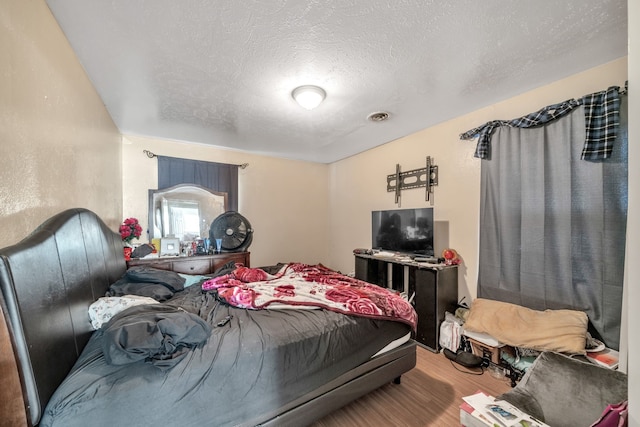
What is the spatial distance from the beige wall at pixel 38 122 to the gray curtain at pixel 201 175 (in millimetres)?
1395

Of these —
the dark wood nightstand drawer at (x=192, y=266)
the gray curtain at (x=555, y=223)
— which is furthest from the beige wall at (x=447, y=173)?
the dark wood nightstand drawer at (x=192, y=266)

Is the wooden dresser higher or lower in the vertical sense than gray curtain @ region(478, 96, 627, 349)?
lower

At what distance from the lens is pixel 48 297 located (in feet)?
3.49

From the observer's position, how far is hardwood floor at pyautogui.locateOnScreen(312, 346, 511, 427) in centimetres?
160

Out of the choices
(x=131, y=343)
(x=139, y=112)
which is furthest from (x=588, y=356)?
(x=139, y=112)

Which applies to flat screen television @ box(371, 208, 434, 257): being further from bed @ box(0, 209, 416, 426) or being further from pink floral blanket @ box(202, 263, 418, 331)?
bed @ box(0, 209, 416, 426)

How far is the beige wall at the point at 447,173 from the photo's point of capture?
2006mm

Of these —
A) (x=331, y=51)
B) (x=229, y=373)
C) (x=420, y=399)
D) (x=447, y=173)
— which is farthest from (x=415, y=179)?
(x=229, y=373)

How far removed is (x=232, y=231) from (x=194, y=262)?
0.70 metres

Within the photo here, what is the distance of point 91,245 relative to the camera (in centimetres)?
171

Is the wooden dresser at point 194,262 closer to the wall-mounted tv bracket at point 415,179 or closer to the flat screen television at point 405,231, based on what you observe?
the flat screen television at point 405,231

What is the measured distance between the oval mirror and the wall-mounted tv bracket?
251 cm

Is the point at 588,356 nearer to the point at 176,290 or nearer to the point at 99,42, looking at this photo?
the point at 176,290

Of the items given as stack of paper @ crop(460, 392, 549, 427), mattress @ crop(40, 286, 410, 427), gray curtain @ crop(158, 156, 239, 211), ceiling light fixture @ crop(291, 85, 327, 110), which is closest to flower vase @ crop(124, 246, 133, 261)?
gray curtain @ crop(158, 156, 239, 211)
